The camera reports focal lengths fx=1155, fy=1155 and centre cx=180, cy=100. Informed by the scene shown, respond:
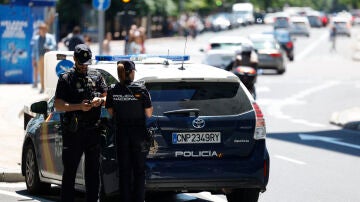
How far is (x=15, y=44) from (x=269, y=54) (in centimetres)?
1544

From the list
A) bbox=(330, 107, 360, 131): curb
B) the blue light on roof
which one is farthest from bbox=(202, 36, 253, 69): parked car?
the blue light on roof

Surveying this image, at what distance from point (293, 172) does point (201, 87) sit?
17.4 feet

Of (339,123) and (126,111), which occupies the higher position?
(126,111)

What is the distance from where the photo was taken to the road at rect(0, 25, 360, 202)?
13.4 m

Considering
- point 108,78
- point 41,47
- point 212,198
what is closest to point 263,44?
point 41,47

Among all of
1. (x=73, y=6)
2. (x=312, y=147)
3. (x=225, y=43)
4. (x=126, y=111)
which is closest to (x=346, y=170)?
(x=312, y=147)

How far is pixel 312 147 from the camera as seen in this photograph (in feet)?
65.4

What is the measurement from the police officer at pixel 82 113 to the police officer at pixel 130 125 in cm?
19

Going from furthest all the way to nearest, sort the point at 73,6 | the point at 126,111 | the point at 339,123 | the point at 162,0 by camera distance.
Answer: the point at 162,0 → the point at 73,6 → the point at 339,123 → the point at 126,111

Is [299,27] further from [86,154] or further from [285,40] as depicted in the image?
[86,154]

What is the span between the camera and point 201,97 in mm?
10836

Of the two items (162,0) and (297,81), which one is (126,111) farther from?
(162,0)

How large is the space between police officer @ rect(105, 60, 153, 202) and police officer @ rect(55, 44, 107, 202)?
19cm

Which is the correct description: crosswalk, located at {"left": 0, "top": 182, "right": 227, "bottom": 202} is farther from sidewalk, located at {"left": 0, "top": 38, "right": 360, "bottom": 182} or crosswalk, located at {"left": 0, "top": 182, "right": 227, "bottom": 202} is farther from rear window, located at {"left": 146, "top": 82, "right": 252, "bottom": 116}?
rear window, located at {"left": 146, "top": 82, "right": 252, "bottom": 116}
